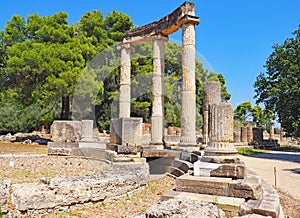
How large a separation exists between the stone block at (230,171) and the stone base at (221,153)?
32 centimetres

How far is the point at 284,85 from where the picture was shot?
20562 mm

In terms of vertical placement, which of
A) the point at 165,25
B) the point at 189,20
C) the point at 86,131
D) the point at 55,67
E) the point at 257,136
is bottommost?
the point at 257,136

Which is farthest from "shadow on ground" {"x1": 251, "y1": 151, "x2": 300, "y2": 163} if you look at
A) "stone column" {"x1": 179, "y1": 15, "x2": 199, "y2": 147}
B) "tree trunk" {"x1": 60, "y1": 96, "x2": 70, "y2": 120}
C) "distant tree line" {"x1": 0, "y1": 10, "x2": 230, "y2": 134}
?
"tree trunk" {"x1": 60, "y1": 96, "x2": 70, "y2": 120}

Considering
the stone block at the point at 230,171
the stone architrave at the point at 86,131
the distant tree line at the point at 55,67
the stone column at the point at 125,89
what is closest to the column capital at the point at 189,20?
the stone column at the point at 125,89

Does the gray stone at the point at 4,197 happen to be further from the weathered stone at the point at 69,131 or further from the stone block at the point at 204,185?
the weathered stone at the point at 69,131

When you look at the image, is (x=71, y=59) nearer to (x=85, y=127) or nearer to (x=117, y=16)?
(x=85, y=127)

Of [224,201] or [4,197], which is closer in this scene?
[4,197]

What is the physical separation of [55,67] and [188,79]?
417 inches

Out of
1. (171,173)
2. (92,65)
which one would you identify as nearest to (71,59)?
(92,65)

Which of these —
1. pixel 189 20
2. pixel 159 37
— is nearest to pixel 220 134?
pixel 189 20

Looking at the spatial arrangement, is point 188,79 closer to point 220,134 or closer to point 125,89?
point 125,89

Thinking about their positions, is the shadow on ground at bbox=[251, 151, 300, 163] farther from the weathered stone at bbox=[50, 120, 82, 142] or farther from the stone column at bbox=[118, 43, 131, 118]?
the weathered stone at bbox=[50, 120, 82, 142]

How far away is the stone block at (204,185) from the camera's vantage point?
5512mm

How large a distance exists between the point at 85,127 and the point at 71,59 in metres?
7.38
